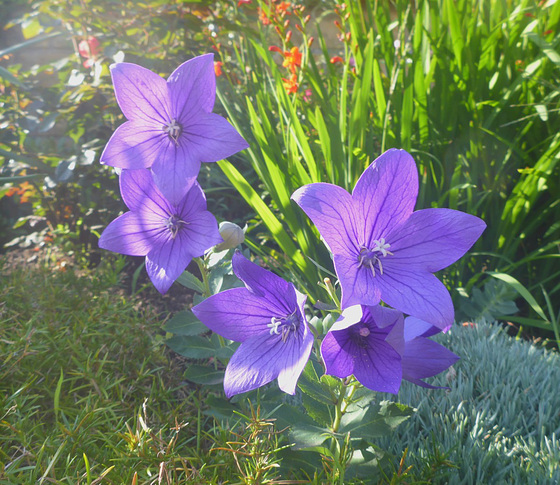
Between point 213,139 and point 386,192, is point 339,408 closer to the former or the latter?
point 386,192

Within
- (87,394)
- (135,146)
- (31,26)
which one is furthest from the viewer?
(31,26)

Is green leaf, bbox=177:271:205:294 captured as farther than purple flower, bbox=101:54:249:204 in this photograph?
Yes

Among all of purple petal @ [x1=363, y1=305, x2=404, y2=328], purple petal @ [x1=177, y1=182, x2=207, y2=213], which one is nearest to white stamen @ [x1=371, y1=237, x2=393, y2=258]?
purple petal @ [x1=363, y1=305, x2=404, y2=328]

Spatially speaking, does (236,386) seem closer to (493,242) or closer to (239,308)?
(239,308)

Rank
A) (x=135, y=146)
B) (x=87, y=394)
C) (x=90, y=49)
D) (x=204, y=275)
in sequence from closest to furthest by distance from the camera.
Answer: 1. (x=135, y=146)
2. (x=204, y=275)
3. (x=87, y=394)
4. (x=90, y=49)

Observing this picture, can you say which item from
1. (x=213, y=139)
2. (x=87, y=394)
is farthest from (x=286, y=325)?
(x=87, y=394)

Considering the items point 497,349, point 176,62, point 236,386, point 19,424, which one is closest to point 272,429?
point 236,386

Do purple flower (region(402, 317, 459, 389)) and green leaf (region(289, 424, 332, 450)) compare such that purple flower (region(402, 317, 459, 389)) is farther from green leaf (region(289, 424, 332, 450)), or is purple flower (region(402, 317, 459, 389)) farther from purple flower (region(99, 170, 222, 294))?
purple flower (region(99, 170, 222, 294))

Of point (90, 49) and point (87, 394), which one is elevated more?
point (90, 49)

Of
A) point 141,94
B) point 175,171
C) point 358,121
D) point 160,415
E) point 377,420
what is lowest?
point 160,415
